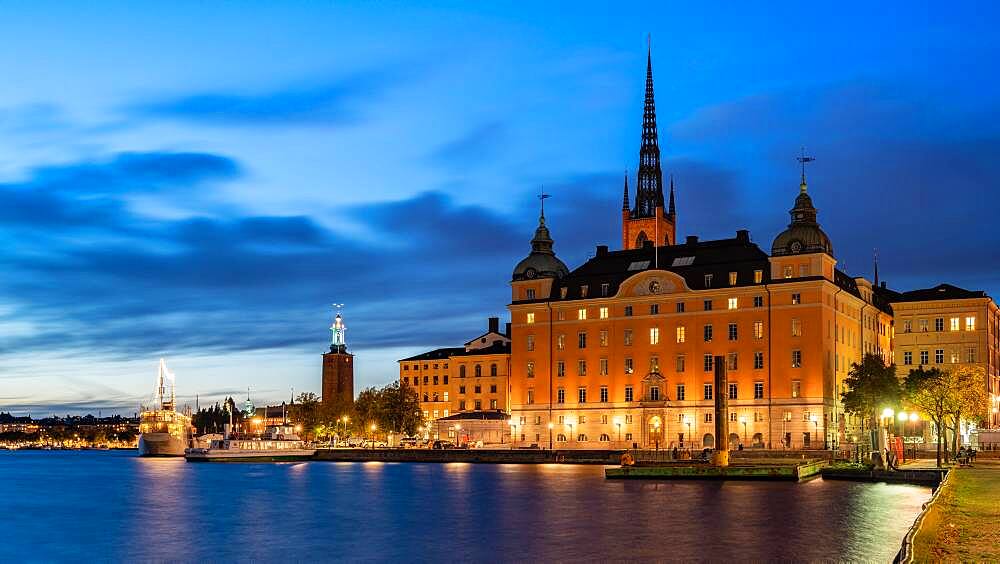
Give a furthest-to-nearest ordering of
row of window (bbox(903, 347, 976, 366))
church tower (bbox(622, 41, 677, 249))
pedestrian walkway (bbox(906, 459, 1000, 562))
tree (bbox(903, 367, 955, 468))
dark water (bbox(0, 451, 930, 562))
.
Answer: church tower (bbox(622, 41, 677, 249))
row of window (bbox(903, 347, 976, 366))
tree (bbox(903, 367, 955, 468))
dark water (bbox(0, 451, 930, 562))
pedestrian walkway (bbox(906, 459, 1000, 562))

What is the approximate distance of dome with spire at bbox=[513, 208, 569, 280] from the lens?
115875mm

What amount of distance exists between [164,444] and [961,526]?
142 metres

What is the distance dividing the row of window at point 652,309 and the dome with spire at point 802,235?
4.14 metres

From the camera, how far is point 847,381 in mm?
97562

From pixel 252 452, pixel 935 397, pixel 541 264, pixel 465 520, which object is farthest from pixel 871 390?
pixel 252 452

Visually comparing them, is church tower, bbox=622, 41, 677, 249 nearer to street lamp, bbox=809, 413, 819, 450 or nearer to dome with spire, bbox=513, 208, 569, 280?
dome with spire, bbox=513, 208, 569, 280

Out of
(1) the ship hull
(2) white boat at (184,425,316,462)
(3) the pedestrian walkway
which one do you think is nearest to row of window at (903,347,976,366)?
(3) the pedestrian walkway

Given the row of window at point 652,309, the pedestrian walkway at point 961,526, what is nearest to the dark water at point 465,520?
the pedestrian walkway at point 961,526

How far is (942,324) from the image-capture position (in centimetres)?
10806

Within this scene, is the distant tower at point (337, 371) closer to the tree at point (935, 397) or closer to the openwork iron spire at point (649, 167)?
the openwork iron spire at point (649, 167)

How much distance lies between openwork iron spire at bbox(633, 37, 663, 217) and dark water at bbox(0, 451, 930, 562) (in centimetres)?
7513

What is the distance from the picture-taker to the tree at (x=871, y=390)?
→ 9188 centimetres

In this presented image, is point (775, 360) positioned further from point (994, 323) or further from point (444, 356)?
point (444, 356)

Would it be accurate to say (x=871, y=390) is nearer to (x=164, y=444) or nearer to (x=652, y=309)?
(x=652, y=309)
